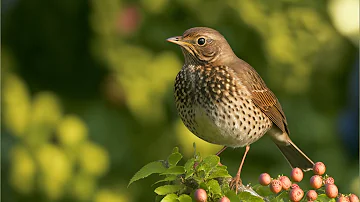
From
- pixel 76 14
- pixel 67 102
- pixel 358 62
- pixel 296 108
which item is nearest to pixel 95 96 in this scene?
pixel 67 102

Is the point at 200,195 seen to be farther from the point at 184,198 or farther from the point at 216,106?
the point at 216,106

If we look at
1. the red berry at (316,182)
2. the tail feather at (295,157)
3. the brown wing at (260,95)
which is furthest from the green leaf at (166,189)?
the tail feather at (295,157)

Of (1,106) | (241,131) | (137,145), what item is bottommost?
(241,131)

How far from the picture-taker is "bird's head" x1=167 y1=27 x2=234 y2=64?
413 centimetres

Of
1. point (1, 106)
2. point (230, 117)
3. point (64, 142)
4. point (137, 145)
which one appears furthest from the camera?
point (137, 145)

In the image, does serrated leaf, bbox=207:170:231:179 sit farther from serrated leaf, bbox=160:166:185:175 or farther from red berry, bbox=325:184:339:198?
red berry, bbox=325:184:339:198

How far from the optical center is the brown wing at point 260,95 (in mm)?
4180

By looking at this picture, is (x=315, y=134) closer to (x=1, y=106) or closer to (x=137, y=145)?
(x=137, y=145)

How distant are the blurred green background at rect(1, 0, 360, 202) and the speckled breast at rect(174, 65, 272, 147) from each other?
5.74 feet

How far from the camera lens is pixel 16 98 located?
602cm

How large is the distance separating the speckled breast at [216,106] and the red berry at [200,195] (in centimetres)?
112

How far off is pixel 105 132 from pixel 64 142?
42.1 inches

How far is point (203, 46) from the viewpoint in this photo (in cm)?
416

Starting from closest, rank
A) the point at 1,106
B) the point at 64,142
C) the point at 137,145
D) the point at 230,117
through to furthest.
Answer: the point at 230,117 < the point at 64,142 < the point at 1,106 < the point at 137,145
